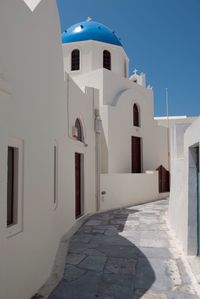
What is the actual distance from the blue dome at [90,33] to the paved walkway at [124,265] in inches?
527

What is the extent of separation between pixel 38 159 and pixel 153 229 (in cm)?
577

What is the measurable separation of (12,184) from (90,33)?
53.9 feet

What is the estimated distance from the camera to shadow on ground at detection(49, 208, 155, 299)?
466 centimetres

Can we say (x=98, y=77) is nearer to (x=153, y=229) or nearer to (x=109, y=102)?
(x=109, y=102)

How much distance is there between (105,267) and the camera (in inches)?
225

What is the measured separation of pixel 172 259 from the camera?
618 cm

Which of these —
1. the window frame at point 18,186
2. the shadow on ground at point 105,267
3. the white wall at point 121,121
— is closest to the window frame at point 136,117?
the white wall at point 121,121

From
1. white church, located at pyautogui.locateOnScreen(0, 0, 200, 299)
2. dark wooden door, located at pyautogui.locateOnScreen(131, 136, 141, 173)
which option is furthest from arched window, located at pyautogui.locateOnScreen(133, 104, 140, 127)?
white church, located at pyautogui.locateOnScreen(0, 0, 200, 299)

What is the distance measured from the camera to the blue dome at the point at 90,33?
17875mm

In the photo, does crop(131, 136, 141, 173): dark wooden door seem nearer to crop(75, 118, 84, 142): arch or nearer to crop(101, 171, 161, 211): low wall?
crop(101, 171, 161, 211): low wall

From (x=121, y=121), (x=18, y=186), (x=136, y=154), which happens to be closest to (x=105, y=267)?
(x=18, y=186)

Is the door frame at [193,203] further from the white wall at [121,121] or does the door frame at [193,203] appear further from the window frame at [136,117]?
the window frame at [136,117]

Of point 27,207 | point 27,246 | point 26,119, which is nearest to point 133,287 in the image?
point 27,246

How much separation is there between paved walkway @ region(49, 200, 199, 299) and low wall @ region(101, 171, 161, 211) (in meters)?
3.04
